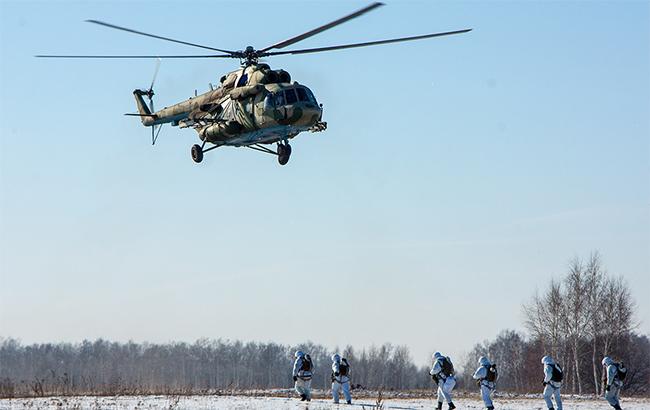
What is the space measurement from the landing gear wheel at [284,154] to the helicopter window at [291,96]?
2.38 meters

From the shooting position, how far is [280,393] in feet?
142

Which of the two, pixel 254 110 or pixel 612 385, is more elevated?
pixel 254 110

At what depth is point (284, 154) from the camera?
1571 inches

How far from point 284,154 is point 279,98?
8.55ft

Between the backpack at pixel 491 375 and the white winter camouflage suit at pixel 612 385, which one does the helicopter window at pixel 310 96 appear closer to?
the backpack at pixel 491 375

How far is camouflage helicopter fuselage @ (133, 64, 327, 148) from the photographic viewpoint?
38.0m

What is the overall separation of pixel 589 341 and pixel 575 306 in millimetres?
3794

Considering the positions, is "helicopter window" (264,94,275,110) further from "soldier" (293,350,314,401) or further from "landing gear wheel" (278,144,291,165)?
"soldier" (293,350,314,401)

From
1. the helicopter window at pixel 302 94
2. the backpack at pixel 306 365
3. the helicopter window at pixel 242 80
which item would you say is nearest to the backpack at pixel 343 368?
the backpack at pixel 306 365

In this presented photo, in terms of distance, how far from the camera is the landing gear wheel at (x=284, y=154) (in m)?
39.9

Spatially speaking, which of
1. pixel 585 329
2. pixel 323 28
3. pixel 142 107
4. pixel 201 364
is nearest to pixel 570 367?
pixel 585 329

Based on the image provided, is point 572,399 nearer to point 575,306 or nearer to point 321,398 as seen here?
point 321,398

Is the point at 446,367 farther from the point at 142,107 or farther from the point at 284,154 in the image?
the point at 142,107

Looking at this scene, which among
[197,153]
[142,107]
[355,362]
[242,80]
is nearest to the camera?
[242,80]
